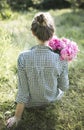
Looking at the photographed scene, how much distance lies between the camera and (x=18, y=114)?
4.09 metres

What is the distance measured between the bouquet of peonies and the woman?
80 mm

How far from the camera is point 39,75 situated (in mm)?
4008

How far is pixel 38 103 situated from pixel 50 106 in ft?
0.83

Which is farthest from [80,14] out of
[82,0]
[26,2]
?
[26,2]

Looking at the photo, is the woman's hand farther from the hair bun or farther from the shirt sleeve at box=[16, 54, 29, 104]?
the hair bun

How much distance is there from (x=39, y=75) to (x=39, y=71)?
0.05 m

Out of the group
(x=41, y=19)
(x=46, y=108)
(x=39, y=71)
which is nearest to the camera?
(x=41, y=19)

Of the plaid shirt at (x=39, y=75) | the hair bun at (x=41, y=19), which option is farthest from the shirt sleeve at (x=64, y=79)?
the hair bun at (x=41, y=19)

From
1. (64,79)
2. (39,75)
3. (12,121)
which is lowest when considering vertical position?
(12,121)

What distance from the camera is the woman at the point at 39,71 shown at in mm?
3861

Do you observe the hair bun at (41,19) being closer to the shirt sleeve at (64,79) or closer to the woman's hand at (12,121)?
the shirt sleeve at (64,79)

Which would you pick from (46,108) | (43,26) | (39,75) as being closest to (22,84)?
(39,75)

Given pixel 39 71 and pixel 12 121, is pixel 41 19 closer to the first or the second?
pixel 39 71

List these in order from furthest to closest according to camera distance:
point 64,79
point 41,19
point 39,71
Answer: point 64,79 < point 39,71 < point 41,19
